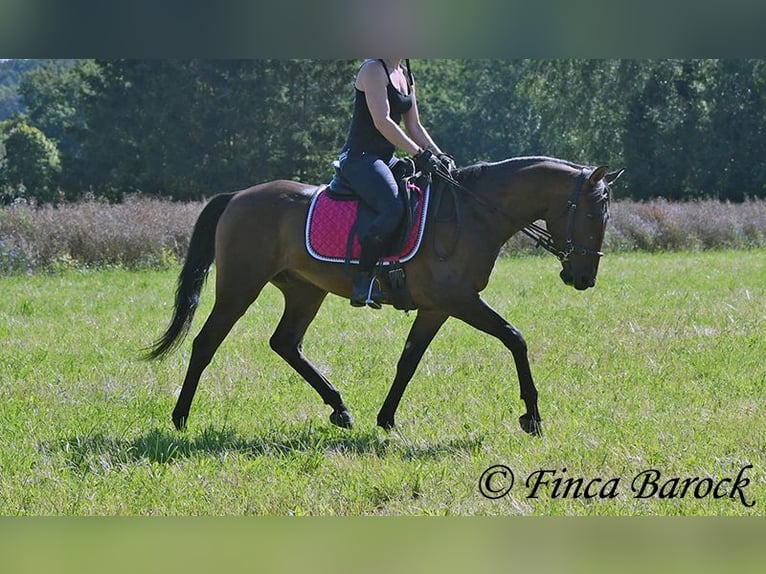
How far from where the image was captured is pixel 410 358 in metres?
6.92

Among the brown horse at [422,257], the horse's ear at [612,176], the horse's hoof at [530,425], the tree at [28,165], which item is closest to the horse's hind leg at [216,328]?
the brown horse at [422,257]

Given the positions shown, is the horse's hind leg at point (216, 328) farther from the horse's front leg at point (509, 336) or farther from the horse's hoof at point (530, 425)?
the horse's hoof at point (530, 425)

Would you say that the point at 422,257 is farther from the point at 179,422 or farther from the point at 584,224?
the point at 179,422

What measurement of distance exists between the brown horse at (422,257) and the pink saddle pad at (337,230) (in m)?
0.07

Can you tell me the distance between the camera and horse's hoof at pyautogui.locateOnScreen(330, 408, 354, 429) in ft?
22.9

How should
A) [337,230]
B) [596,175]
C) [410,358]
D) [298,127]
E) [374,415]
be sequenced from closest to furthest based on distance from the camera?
1. [596,175]
2. [337,230]
3. [410,358]
4. [374,415]
5. [298,127]

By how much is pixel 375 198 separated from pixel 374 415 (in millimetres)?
1815

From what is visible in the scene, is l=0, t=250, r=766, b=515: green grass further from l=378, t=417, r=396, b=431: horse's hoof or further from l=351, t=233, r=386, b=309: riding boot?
l=351, t=233, r=386, b=309: riding boot

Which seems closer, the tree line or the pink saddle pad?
the pink saddle pad

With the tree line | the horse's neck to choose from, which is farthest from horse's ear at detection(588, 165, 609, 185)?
the tree line

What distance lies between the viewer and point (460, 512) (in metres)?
4.86

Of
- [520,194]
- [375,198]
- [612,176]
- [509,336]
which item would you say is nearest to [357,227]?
[375,198]

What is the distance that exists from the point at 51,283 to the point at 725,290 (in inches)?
478

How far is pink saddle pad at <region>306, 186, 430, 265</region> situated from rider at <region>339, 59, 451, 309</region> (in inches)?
6.2
